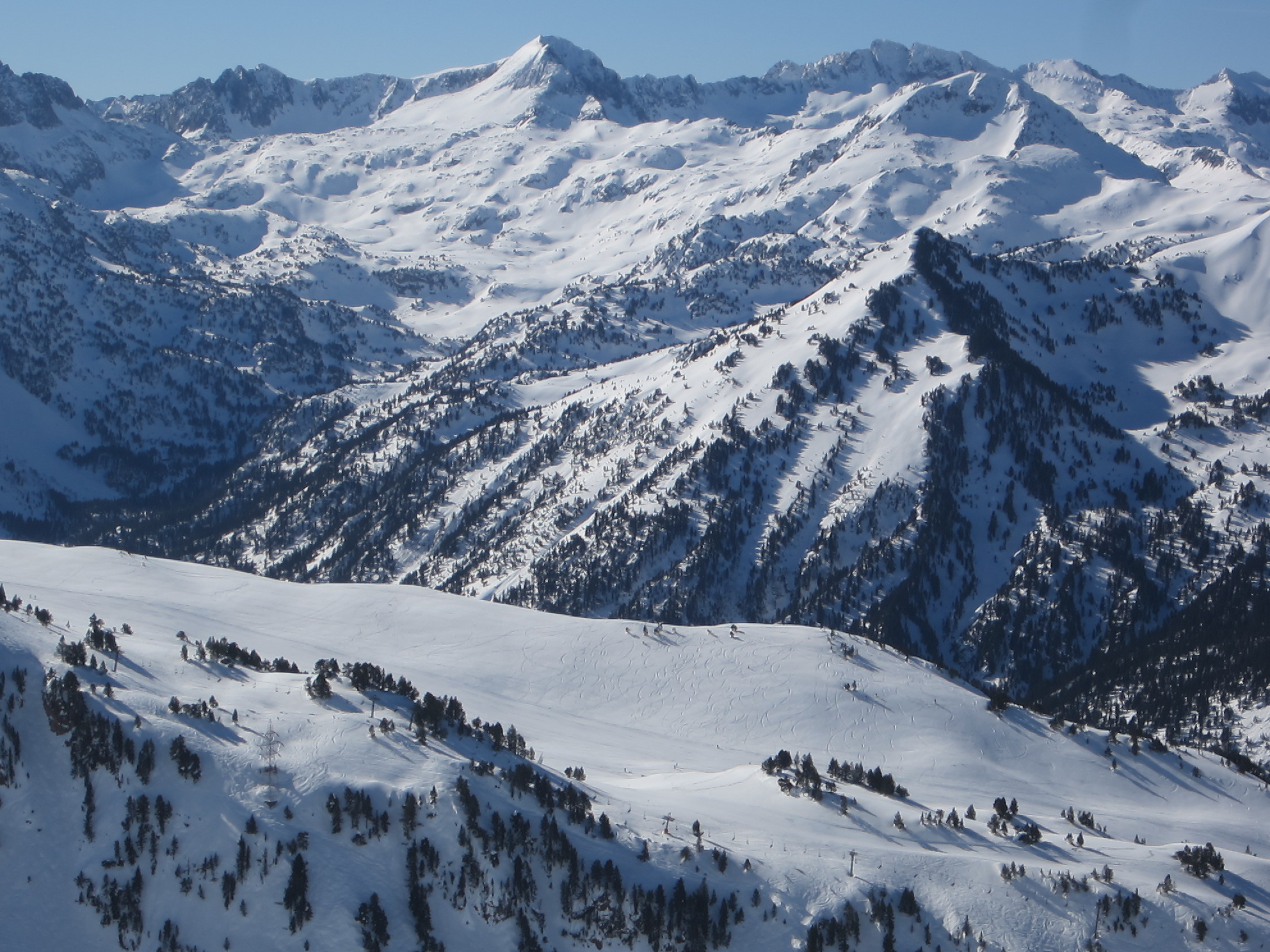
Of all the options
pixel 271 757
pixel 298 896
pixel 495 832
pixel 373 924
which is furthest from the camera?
pixel 271 757

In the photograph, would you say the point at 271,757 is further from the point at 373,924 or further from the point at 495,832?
the point at 495,832

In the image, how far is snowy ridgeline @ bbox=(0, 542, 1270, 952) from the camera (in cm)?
6425

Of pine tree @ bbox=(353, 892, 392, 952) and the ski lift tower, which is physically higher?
the ski lift tower

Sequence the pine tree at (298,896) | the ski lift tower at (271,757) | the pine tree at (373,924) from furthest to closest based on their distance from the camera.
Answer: the ski lift tower at (271,757), the pine tree at (298,896), the pine tree at (373,924)

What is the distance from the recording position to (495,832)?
69250 mm

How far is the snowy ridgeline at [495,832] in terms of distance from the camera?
64.2 meters

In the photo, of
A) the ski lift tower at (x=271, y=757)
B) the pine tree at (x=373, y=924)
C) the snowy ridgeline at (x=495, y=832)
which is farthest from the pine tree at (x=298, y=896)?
the ski lift tower at (x=271, y=757)

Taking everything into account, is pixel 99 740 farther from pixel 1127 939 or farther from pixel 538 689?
pixel 1127 939

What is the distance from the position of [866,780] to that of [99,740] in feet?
202

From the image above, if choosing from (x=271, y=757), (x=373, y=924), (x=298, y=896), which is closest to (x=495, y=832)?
(x=373, y=924)

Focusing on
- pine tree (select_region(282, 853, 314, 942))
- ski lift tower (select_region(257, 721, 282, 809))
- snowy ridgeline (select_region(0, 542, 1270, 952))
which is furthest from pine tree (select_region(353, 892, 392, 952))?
ski lift tower (select_region(257, 721, 282, 809))

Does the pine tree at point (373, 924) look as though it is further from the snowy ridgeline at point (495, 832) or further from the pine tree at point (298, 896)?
the pine tree at point (298, 896)

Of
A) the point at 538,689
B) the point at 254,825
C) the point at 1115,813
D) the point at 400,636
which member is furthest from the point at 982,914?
the point at 400,636

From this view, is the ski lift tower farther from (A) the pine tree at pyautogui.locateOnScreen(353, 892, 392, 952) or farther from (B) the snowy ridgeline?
(A) the pine tree at pyautogui.locateOnScreen(353, 892, 392, 952)
